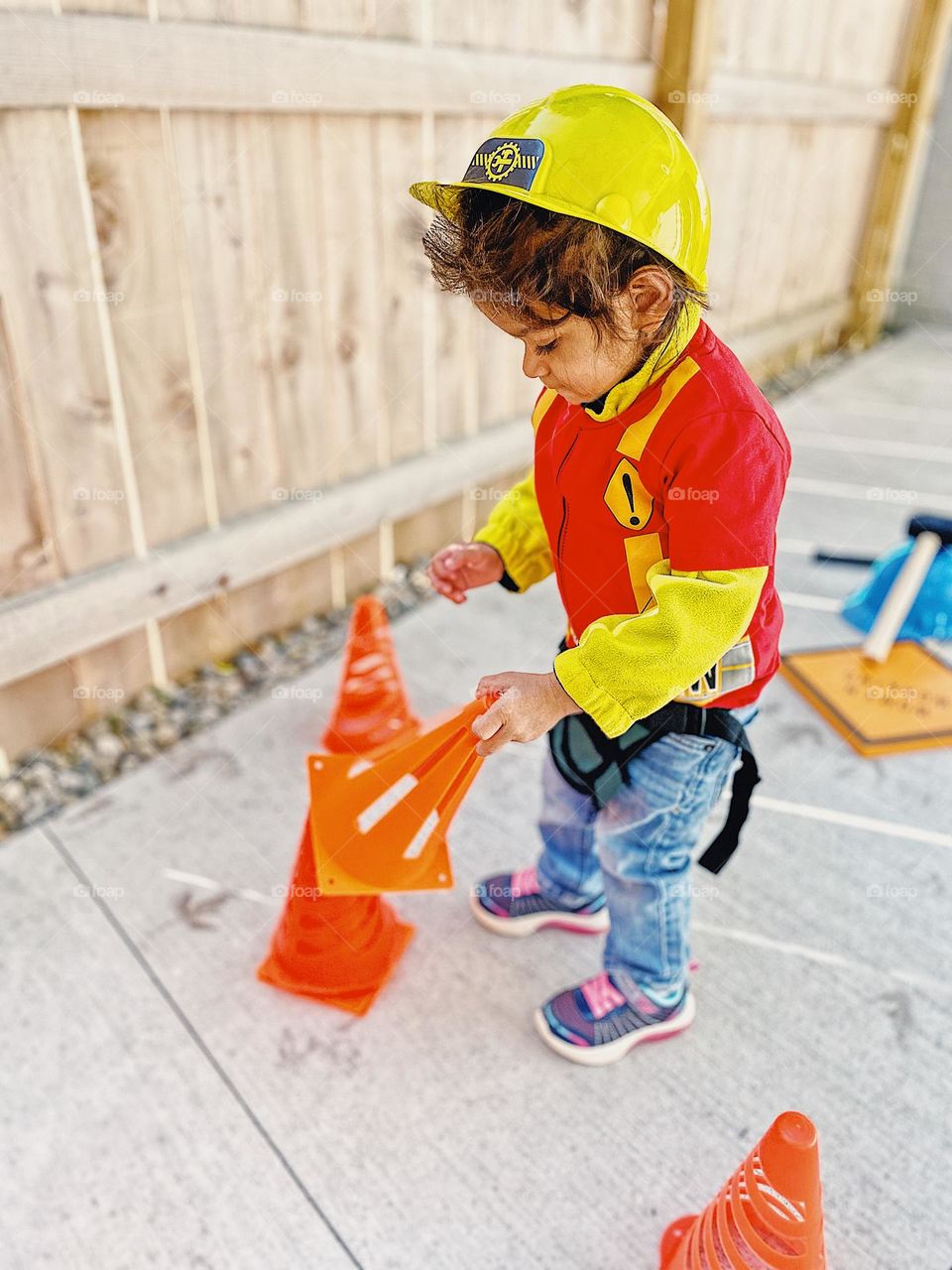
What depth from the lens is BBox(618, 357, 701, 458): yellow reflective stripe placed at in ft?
4.07

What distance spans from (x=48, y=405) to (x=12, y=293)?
0.26 m

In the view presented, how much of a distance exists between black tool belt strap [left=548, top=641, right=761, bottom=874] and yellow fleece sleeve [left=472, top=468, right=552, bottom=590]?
0.90 feet

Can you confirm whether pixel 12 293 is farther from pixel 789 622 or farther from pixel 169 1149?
pixel 789 622

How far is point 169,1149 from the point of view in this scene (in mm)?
1609

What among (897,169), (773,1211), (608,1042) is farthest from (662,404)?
(897,169)

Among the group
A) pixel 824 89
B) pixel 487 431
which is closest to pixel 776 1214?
pixel 487 431

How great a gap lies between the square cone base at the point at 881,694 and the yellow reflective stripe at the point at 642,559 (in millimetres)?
1554

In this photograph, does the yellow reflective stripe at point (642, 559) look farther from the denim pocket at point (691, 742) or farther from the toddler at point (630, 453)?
the denim pocket at point (691, 742)

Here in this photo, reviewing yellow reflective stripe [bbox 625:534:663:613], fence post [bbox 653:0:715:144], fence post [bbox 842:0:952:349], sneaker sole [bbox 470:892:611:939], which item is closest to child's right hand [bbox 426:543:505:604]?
yellow reflective stripe [bbox 625:534:663:613]

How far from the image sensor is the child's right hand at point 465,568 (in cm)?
167

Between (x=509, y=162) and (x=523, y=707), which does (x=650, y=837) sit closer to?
(x=523, y=707)

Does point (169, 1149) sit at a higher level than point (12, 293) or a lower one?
lower

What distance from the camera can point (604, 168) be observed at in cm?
108

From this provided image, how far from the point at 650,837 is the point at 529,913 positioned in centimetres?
53
